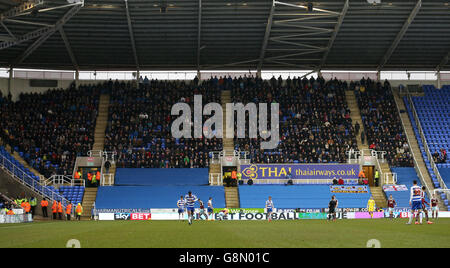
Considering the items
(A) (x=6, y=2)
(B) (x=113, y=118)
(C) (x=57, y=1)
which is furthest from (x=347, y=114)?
(A) (x=6, y=2)

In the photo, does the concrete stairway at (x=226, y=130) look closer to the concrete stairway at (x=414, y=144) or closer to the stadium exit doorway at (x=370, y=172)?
the stadium exit doorway at (x=370, y=172)

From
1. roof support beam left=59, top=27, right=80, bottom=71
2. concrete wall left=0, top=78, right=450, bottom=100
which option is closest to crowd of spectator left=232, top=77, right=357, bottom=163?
concrete wall left=0, top=78, right=450, bottom=100

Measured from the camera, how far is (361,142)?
51375 millimetres

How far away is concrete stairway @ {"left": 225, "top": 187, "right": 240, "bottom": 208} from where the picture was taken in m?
44.2

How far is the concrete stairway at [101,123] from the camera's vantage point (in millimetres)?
50422

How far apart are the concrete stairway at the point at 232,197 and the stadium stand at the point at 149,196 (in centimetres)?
45

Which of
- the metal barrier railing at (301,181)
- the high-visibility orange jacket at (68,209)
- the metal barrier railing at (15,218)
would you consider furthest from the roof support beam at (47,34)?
the metal barrier railing at (301,181)

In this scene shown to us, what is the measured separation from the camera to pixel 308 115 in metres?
53.0

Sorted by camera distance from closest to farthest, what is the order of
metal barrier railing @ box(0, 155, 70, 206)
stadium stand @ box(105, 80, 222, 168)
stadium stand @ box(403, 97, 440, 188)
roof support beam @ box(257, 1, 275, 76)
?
metal barrier railing @ box(0, 155, 70, 206) → roof support beam @ box(257, 1, 275, 76) → stadium stand @ box(105, 80, 222, 168) → stadium stand @ box(403, 97, 440, 188)

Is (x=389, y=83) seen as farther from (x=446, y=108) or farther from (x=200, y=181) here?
(x=200, y=181)

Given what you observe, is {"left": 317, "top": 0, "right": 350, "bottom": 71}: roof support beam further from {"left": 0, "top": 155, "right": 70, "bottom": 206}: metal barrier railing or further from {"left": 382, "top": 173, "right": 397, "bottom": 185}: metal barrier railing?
{"left": 0, "top": 155, "right": 70, "bottom": 206}: metal barrier railing

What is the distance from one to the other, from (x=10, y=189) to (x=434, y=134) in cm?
3736

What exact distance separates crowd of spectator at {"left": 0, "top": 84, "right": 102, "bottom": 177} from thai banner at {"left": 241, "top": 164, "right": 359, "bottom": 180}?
14.2m

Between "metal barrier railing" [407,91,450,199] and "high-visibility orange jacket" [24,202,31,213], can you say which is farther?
"metal barrier railing" [407,91,450,199]
